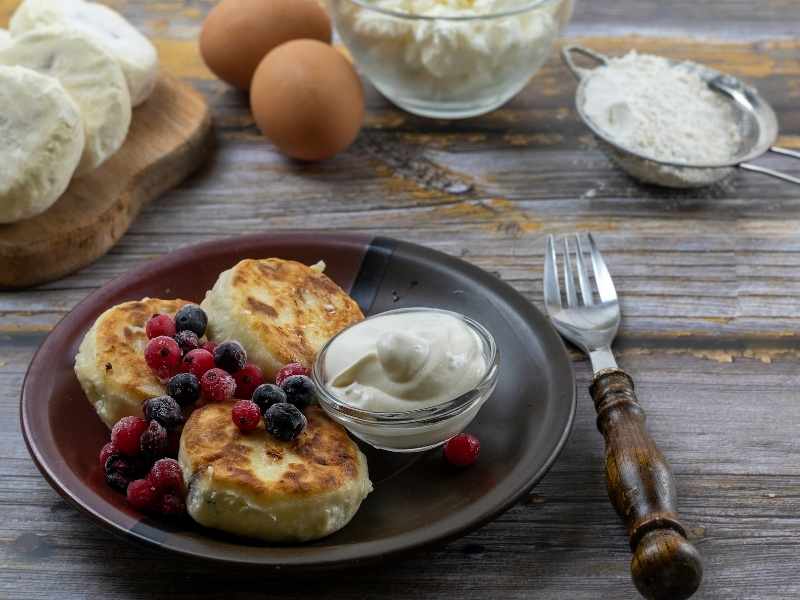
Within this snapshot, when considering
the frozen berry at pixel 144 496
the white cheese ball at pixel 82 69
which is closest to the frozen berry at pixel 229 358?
the frozen berry at pixel 144 496

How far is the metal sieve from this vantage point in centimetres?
200

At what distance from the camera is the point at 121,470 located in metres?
1.24

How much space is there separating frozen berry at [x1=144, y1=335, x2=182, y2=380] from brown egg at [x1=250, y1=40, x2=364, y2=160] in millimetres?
905

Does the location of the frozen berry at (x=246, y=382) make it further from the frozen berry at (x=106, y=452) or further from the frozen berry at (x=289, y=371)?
the frozen berry at (x=106, y=452)

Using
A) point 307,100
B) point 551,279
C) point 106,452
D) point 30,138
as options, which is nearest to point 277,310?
point 106,452

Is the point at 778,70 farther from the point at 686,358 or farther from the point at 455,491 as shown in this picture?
the point at 455,491

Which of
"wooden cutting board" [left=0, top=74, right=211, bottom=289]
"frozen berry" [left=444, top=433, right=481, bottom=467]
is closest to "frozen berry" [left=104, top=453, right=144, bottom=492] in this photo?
"frozen berry" [left=444, top=433, right=481, bottom=467]

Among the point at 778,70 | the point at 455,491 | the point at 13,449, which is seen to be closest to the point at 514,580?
the point at 455,491

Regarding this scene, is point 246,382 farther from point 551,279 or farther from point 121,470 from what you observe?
point 551,279

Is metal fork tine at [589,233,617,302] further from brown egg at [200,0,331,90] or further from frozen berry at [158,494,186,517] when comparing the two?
brown egg at [200,0,331,90]

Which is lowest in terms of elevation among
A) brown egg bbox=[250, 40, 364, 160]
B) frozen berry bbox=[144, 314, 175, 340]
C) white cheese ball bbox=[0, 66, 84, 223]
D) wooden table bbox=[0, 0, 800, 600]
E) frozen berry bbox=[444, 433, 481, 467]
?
wooden table bbox=[0, 0, 800, 600]

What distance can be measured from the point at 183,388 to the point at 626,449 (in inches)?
23.6

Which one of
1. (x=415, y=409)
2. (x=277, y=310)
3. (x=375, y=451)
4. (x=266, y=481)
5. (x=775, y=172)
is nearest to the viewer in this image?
(x=266, y=481)

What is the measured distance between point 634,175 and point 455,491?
1105 millimetres
